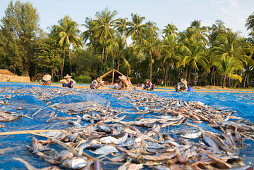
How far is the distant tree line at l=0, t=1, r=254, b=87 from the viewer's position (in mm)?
24234

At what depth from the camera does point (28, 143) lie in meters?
2.13

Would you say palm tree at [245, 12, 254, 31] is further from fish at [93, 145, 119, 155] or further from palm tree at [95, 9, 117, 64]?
fish at [93, 145, 119, 155]

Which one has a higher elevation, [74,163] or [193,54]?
[193,54]

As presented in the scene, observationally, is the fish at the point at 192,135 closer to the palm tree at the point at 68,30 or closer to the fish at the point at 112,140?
the fish at the point at 112,140

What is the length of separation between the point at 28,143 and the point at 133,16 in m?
30.3

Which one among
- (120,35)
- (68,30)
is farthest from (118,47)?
(68,30)

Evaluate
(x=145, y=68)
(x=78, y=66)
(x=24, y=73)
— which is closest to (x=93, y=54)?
(x=78, y=66)

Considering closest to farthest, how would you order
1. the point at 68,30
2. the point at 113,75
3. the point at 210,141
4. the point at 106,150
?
the point at 106,150 < the point at 210,141 < the point at 113,75 < the point at 68,30

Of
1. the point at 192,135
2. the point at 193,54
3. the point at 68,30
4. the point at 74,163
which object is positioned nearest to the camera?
the point at 74,163

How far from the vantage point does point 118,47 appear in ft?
85.5

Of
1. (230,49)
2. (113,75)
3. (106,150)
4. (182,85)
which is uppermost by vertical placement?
(230,49)

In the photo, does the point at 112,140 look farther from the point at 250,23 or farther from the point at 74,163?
Result: the point at 250,23

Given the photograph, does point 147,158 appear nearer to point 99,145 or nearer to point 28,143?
point 99,145

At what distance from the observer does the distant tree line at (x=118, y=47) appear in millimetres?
24234
